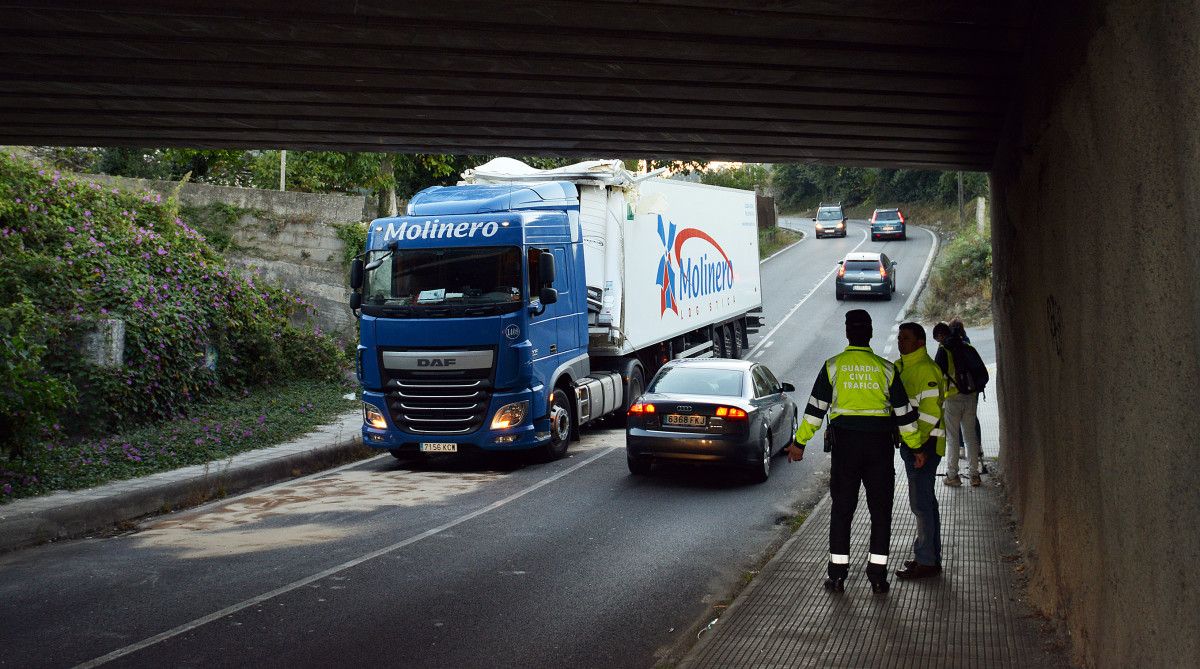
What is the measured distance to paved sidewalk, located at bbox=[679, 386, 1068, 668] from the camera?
Result: 649 centimetres

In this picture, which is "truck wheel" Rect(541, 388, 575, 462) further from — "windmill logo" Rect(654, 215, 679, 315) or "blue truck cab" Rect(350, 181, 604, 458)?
"windmill logo" Rect(654, 215, 679, 315)

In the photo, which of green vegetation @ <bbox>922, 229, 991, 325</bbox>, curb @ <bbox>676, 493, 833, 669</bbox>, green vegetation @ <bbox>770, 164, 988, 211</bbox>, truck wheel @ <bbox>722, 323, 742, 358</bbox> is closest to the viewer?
curb @ <bbox>676, 493, 833, 669</bbox>

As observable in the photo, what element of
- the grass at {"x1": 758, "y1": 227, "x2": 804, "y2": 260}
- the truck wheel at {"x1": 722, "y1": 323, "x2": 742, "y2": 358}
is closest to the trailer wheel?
the truck wheel at {"x1": 722, "y1": 323, "x2": 742, "y2": 358}

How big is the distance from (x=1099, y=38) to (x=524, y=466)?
37.2 ft

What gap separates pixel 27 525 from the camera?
10523 mm

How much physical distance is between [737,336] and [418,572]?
19393 millimetres

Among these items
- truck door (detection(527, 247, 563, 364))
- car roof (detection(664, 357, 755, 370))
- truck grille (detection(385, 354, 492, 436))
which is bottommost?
truck grille (detection(385, 354, 492, 436))

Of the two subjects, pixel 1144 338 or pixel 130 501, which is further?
pixel 130 501

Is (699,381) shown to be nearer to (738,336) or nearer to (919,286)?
(738,336)

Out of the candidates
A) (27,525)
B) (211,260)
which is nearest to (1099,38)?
(27,525)

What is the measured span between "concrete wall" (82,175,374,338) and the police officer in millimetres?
16494

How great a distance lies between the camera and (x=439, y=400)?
48.0 ft

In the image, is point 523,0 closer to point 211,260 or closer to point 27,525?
point 27,525

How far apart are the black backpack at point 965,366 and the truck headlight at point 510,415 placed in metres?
5.40
